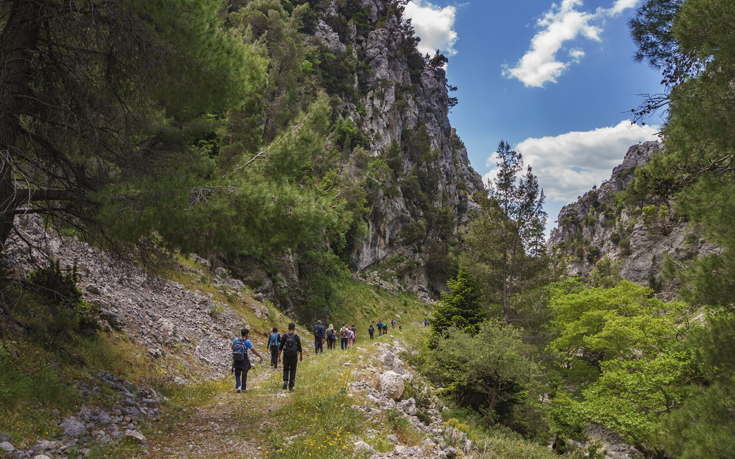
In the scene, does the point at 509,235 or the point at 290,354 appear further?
the point at 509,235

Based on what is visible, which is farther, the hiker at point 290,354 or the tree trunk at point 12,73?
the hiker at point 290,354

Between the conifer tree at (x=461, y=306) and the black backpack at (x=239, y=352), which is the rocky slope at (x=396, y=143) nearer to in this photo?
the conifer tree at (x=461, y=306)

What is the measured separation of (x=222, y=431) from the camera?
600 centimetres

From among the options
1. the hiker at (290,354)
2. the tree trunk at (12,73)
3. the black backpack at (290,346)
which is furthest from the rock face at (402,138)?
the tree trunk at (12,73)

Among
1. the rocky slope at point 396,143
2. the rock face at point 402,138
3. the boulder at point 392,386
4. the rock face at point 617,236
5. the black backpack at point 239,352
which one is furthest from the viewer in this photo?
the rocky slope at point 396,143

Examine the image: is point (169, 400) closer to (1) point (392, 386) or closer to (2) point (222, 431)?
(2) point (222, 431)

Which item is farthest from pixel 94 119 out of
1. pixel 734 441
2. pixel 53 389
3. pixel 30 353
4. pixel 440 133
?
pixel 440 133

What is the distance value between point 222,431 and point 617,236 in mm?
113706

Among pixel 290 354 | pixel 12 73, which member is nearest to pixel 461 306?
pixel 290 354

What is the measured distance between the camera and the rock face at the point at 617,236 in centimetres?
4741

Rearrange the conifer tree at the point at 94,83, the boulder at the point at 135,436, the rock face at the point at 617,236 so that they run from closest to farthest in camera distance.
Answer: the boulder at the point at 135,436 < the conifer tree at the point at 94,83 < the rock face at the point at 617,236

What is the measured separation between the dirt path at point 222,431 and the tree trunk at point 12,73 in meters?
4.08

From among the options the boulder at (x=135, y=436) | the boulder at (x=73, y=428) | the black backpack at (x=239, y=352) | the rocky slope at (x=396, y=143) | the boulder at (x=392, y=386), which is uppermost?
the rocky slope at (x=396, y=143)

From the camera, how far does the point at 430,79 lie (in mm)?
93938
